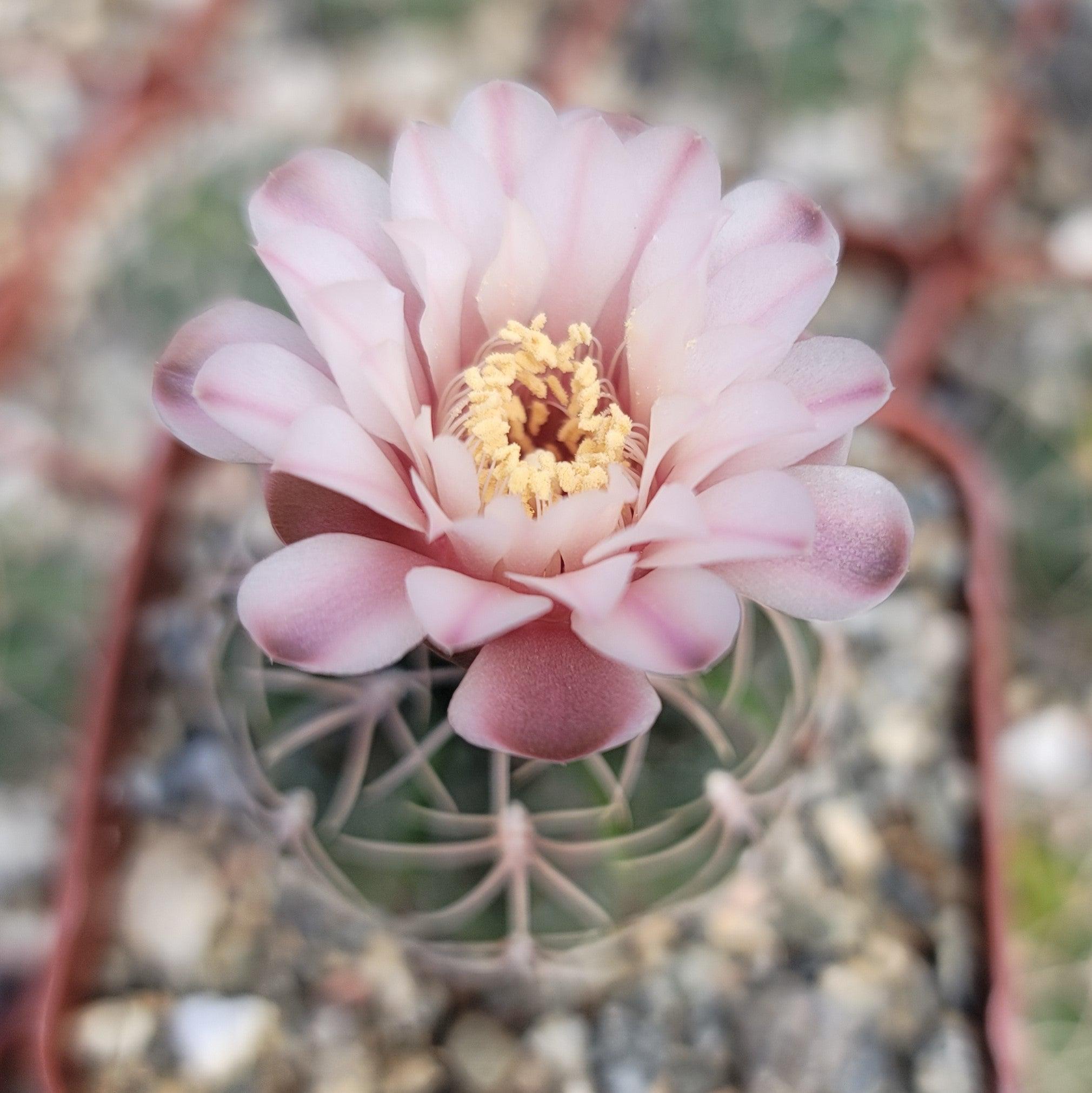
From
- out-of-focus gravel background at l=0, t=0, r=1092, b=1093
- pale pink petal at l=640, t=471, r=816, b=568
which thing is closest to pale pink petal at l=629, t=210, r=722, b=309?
pale pink petal at l=640, t=471, r=816, b=568

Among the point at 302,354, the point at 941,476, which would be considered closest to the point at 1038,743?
the point at 941,476

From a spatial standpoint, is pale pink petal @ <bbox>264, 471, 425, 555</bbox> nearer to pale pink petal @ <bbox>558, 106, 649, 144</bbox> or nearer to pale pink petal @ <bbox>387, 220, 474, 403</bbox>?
pale pink petal @ <bbox>387, 220, 474, 403</bbox>

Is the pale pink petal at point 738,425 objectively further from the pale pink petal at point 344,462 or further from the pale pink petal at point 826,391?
the pale pink petal at point 344,462

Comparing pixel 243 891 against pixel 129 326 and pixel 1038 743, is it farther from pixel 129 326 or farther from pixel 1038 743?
pixel 1038 743

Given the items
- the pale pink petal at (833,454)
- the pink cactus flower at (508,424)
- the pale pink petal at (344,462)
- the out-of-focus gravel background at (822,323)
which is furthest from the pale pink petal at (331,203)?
the out-of-focus gravel background at (822,323)

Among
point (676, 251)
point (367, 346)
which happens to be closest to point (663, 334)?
point (676, 251)

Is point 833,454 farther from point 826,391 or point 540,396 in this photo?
point 540,396

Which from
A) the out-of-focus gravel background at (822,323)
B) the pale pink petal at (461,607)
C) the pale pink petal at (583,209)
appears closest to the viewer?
the pale pink petal at (461,607)
